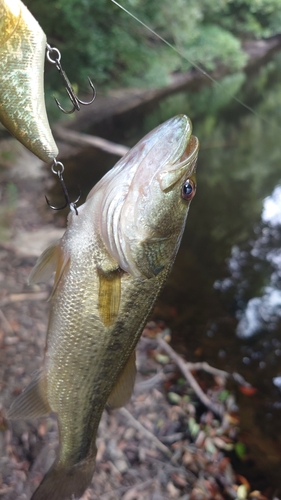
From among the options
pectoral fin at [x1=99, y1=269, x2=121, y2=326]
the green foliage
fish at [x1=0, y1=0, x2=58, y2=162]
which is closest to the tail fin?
pectoral fin at [x1=99, y1=269, x2=121, y2=326]

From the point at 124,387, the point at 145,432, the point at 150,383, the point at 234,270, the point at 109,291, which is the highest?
the point at 109,291

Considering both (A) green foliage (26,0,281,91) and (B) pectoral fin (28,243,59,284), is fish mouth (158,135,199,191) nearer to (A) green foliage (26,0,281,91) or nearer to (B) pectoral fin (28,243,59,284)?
(B) pectoral fin (28,243,59,284)

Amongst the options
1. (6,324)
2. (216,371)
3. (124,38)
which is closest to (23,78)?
(6,324)

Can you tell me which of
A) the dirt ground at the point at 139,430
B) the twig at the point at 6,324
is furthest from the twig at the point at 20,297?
the twig at the point at 6,324

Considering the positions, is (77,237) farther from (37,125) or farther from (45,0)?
(45,0)

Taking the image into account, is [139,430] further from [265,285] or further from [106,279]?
[265,285]

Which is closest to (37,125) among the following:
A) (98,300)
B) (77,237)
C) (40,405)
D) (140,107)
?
Answer: (77,237)
